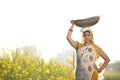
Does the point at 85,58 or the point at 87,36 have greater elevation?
the point at 87,36

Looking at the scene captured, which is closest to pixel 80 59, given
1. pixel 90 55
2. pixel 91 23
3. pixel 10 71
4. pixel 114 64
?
pixel 90 55

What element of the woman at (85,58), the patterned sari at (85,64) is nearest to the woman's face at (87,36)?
the woman at (85,58)

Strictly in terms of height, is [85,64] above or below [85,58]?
below

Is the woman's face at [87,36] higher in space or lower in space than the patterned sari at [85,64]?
higher

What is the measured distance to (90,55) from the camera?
9.62m

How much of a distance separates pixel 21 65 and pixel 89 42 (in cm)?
409

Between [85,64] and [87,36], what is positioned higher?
[87,36]

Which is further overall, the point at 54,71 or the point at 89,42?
the point at 54,71

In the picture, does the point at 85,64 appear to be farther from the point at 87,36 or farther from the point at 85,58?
the point at 87,36

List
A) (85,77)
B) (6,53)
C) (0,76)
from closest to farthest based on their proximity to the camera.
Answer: (85,77)
(0,76)
(6,53)

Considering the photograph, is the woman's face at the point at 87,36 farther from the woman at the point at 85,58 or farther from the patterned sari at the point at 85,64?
the patterned sari at the point at 85,64

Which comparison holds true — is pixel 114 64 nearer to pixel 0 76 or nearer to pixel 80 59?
pixel 0 76

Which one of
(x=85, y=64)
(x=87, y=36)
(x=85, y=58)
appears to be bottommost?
(x=85, y=64)

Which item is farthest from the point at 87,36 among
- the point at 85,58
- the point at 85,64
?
the point at 85,64
